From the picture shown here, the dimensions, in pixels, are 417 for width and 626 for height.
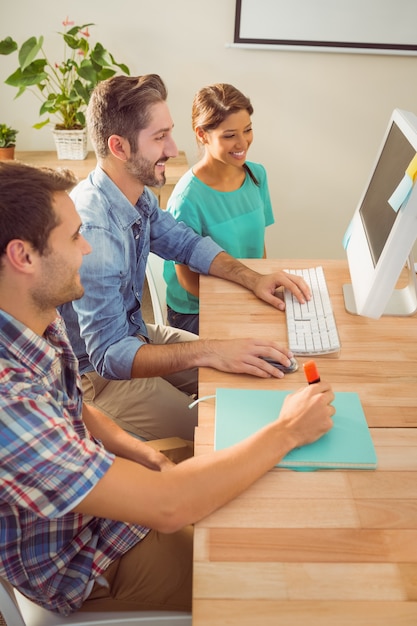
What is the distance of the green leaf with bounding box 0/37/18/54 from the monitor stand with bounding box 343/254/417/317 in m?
1.83

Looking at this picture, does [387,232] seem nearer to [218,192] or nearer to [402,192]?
[402,192]

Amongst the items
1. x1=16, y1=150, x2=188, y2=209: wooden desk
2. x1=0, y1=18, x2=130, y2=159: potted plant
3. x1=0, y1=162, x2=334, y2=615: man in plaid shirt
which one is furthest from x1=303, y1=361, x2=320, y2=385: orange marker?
x1=0, y1=18, x2=130, y2=159: potted plant

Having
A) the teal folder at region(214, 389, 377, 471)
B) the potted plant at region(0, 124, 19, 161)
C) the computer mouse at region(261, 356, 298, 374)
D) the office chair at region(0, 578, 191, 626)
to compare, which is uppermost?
the teal folder at region(214, 389, 377, 471)

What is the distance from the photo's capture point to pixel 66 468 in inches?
34.5

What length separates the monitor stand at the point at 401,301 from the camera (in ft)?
5.26

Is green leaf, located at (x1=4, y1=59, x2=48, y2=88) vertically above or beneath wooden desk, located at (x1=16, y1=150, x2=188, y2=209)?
above

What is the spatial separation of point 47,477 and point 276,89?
2.56 meters

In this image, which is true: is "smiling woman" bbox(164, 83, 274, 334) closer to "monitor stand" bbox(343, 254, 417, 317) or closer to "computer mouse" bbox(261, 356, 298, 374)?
"monitor stand" bbox(343, 254, 417, 317)

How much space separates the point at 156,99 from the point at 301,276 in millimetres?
624

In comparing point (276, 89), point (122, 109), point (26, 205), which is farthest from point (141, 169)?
point (276, 89)

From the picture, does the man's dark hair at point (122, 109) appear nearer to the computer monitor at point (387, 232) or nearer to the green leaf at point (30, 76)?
the computer monitor at point (387, 232)

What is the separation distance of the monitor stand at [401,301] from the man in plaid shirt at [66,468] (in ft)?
1.72

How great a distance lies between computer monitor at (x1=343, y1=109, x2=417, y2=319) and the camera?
1.30 m

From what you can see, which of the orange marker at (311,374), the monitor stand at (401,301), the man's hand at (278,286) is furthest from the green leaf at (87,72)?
the orange marker at (311,374)
